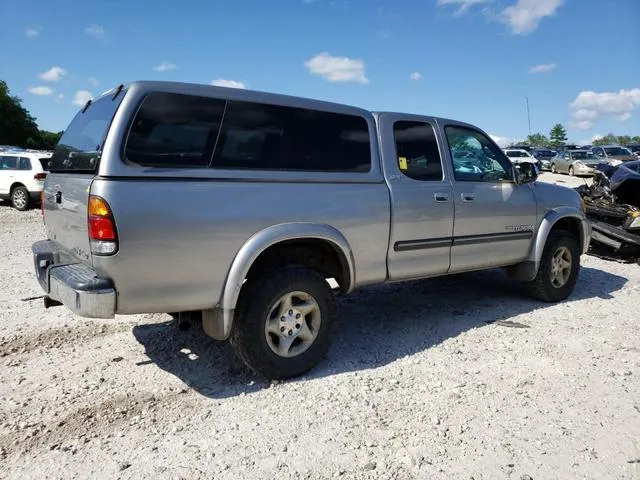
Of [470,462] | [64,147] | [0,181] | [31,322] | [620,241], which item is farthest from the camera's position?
[0,181]

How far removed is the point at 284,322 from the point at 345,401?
70 cm

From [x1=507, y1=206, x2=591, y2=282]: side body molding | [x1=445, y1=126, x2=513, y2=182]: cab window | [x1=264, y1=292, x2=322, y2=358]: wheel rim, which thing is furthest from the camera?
[x1=507, y1=206, x2=591, y2=282]: side body molding

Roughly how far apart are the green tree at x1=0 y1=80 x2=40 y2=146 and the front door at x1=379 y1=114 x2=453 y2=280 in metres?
64.5

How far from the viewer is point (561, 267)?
18.8ft

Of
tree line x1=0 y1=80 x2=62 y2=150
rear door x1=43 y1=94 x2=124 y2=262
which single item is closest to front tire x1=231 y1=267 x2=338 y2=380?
rear door x1=43 y1=94 x2=124 y2=262

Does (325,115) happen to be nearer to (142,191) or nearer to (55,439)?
(142,191)

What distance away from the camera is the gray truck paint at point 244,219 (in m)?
2.97

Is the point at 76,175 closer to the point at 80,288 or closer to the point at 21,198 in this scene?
the point at 80,288

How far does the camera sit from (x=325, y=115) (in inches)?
153

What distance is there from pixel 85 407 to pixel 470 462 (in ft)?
7.84

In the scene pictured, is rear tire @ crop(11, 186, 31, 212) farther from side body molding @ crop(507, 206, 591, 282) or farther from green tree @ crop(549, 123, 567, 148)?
green tree @ crop(549, 123, 567, 148)

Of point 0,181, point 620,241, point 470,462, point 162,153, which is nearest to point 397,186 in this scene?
point 162,153

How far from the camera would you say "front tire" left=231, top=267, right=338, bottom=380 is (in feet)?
11.3

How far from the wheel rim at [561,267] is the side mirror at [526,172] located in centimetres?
95
